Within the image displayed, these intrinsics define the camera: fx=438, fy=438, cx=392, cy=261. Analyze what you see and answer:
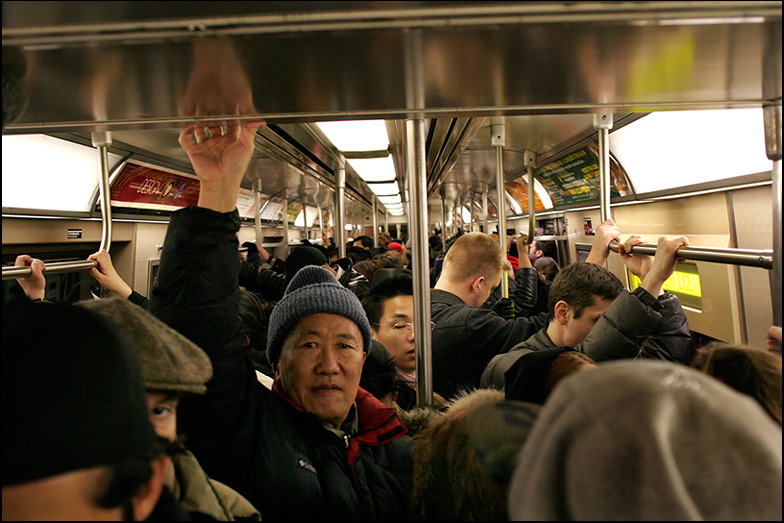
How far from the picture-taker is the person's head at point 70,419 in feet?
1.46

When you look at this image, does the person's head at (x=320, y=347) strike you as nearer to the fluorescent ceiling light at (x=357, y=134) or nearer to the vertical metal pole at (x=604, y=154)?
the vertical metal pole at (x=604, y=154)

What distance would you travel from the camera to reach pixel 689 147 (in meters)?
2.92

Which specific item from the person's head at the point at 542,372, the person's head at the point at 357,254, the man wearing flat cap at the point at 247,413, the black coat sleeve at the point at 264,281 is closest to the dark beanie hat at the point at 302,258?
the black coat sleeve at the point at 264,281

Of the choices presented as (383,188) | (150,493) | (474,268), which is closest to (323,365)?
(150,493)

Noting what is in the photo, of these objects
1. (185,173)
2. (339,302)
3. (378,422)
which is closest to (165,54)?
(339,302)

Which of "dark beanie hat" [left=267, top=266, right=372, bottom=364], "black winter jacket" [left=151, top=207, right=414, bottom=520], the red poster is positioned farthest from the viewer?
the red poster

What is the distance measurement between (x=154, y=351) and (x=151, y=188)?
15.7 feet

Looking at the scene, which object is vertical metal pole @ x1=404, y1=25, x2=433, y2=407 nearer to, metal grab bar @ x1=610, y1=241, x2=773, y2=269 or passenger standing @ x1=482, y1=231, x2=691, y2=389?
passenger standing @ x1=482, y1=231, x2=691, y2=389

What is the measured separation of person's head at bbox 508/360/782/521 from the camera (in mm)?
359

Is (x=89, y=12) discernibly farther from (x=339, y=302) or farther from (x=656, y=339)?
(x=656, y=339)

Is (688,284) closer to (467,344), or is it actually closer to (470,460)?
(467,344)

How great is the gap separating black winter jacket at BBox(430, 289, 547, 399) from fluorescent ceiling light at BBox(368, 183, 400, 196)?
3.28 m

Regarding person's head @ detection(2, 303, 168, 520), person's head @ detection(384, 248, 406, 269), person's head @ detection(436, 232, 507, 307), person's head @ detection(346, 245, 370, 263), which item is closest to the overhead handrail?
person's head @ detection(2, 303, 168, 520)

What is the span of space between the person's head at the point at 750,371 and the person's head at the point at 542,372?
291mm
